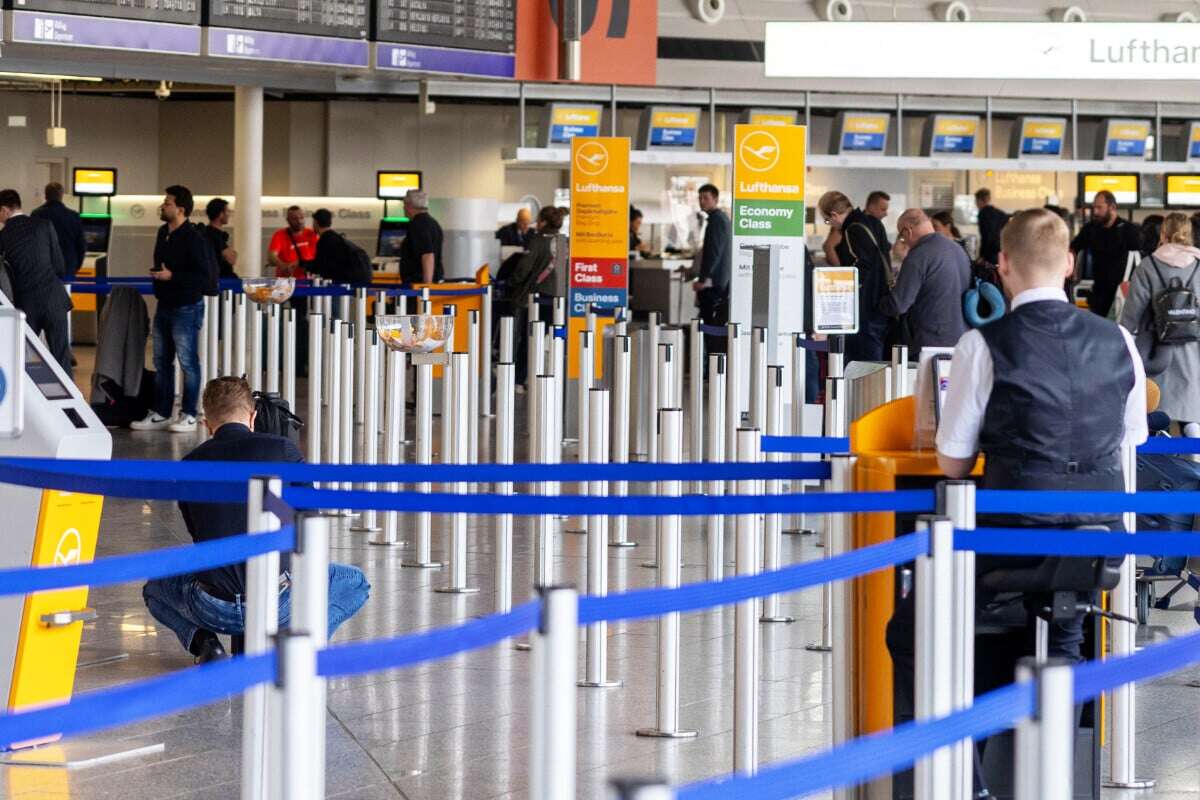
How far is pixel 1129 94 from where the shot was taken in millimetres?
19938

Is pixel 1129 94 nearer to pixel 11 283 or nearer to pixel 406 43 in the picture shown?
pixel 406 43

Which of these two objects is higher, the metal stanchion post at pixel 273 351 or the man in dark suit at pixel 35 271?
the man in dark suit at pixel 35 271

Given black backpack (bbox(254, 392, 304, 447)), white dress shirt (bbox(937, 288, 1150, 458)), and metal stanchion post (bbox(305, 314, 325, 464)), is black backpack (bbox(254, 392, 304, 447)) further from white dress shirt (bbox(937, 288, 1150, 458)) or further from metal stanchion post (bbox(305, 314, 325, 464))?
white dress shirt (bbox(937, 288, 1150, 458))

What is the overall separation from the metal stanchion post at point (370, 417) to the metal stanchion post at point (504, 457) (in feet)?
4.05

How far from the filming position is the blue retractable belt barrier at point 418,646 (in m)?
2.36

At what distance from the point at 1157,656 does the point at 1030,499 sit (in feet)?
4.46

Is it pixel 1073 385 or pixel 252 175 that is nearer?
pixel 1073 385

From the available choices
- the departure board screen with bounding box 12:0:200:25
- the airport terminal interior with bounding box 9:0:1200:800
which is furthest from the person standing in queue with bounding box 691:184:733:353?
the departure board screen with bounding box 12:0:200:25

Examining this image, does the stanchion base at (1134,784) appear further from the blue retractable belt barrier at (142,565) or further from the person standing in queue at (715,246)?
the person standing in queue at (715,246)

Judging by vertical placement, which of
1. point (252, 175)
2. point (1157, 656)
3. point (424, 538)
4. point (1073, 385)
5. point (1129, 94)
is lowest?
point (424, 538)

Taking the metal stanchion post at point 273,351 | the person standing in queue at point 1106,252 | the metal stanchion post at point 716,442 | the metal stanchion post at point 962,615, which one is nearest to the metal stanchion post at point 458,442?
the metal stanchion post at point 716,442

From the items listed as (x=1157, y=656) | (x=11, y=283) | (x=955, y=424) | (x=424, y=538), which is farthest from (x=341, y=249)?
(x=1157, y=656)

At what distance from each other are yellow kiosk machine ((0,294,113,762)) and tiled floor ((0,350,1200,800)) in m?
0.24

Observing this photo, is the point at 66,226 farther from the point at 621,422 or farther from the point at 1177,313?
the point at 1177,313
